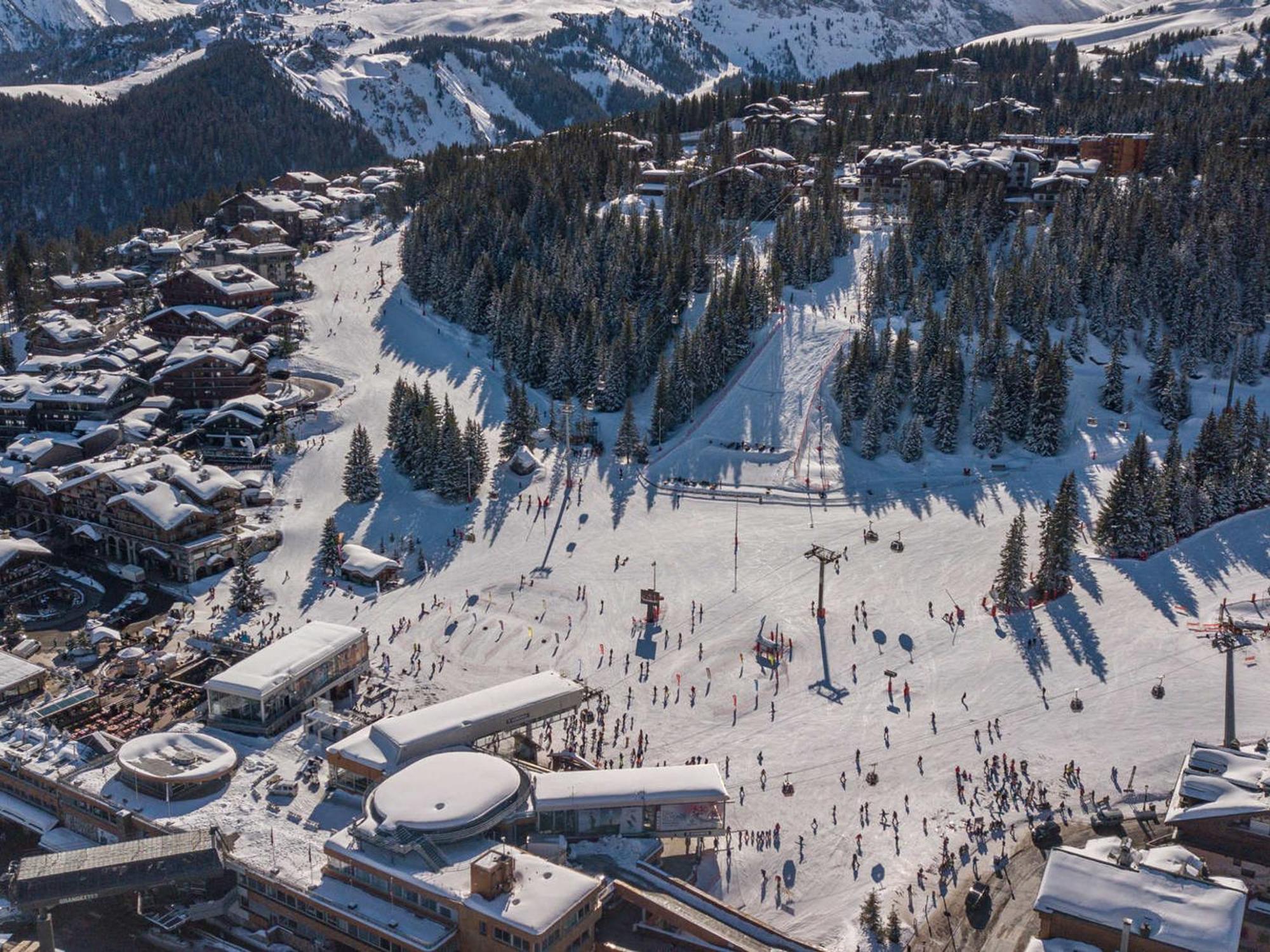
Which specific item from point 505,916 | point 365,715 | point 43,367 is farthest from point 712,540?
point 43,367

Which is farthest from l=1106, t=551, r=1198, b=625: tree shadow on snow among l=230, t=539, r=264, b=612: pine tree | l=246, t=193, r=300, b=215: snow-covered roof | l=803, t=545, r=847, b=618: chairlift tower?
l=246, t=193, r=300, b=215: snow-covered roof

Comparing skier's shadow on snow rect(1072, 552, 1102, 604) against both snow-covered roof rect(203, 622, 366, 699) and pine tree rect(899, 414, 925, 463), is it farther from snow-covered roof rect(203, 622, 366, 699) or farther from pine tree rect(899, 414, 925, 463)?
snow-covered roof rect(203, 622, 366, 699)

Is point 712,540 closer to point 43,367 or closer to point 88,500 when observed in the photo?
point 88,500

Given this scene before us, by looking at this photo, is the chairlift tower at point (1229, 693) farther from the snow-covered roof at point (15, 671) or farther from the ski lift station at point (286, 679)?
the snow-covered roof at point (15, 671)

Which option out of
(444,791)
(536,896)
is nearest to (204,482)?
(444,791)

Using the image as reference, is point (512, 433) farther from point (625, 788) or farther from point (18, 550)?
point (625, 788)

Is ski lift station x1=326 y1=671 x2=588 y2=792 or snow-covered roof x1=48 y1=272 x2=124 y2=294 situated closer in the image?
ski lift station x1=326 y1=671 x2=588 y2=792
